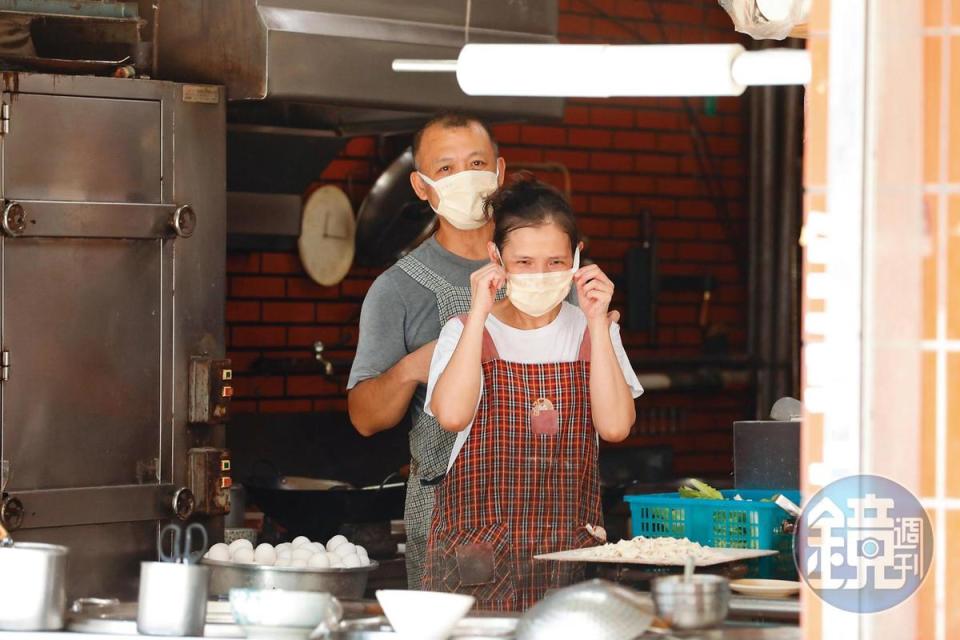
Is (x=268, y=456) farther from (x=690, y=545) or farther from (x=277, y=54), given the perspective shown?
(x=690, y=545)

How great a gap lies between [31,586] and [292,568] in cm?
46

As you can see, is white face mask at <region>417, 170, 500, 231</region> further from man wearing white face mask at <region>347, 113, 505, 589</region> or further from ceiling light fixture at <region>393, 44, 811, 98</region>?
ceiling light fixture at <region>393, 44, 811, 98</region>

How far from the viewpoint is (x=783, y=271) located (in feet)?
23.0

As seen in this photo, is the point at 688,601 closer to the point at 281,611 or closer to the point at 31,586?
the point at 281,611

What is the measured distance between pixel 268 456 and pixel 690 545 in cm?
278

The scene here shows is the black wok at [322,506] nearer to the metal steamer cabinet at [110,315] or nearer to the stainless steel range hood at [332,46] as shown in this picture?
the metal steamer cabinet at [110,315]

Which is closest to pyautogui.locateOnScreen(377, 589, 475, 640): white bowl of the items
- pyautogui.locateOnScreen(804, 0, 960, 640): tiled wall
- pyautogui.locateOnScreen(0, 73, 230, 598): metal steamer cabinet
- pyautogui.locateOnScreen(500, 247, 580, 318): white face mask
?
pyautogui.locateOnScreen(804, 0, 960, 640): tiled wall

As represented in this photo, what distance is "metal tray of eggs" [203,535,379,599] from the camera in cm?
273

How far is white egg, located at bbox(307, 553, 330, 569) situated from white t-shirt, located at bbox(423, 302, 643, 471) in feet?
1.68

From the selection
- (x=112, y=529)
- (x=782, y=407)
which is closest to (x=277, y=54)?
(x=112, y=529)

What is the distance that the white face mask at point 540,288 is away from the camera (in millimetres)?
3246

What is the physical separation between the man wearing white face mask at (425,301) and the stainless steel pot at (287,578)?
788 millimetres

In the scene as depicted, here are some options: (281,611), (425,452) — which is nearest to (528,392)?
(425,452)

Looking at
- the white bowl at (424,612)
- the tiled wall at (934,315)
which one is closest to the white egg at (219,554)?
the white bowl at (424,612)
